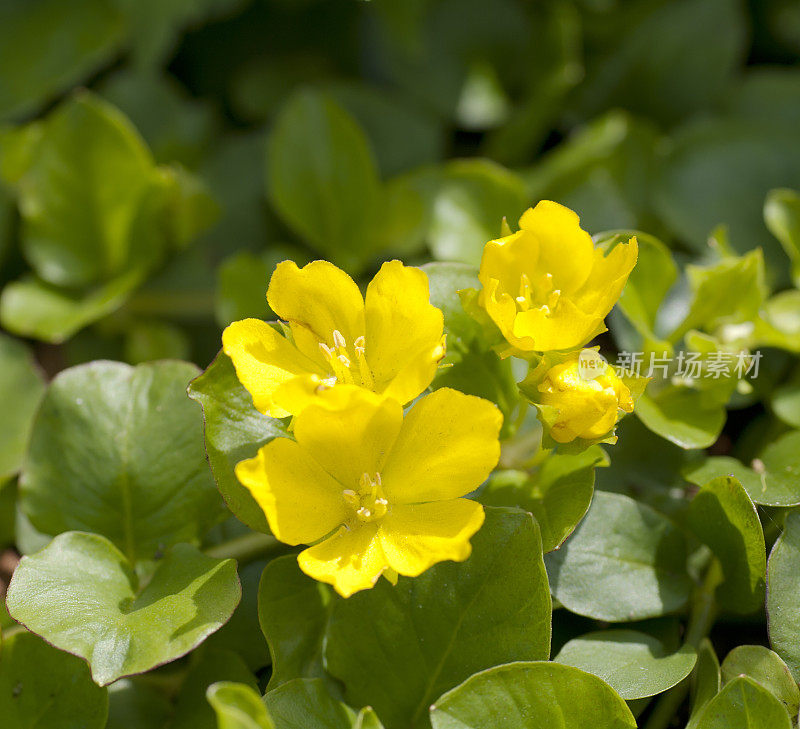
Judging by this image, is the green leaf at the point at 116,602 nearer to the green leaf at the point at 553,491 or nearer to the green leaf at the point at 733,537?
the green leaf at the point at 553,491

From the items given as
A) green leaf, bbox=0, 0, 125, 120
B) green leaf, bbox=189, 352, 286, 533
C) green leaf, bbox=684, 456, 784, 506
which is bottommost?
green leaf, bbox=684, 456, 784, 506

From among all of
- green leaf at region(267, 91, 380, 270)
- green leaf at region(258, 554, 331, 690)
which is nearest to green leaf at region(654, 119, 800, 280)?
green leaf at region(267, 91, 380, 270)

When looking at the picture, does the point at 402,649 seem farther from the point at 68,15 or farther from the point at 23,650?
the point at 68,15

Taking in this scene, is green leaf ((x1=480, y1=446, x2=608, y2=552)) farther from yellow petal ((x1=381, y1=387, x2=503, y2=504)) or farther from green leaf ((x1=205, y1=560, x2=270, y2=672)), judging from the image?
green leaf ((x1=205, y1=560, x2=270, y2=672))

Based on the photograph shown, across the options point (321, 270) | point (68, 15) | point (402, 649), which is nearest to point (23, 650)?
point (402, 649)

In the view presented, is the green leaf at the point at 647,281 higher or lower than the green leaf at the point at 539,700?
higher

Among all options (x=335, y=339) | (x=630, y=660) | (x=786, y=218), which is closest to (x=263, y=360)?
(x=335, y=339)

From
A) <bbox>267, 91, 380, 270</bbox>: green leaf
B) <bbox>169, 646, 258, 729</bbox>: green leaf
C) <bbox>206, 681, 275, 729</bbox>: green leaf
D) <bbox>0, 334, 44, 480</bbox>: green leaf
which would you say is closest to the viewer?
<bbox>206, 681, 275, 729</bbox>: green leaf

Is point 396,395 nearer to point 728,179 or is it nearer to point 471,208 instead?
point 471,208

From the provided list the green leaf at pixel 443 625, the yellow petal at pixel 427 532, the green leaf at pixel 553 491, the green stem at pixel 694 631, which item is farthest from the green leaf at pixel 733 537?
the yellow petal at pixel 427 532
